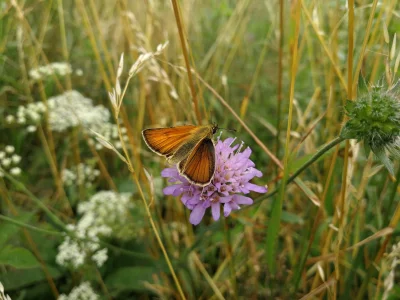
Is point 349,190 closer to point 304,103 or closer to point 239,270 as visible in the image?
point 239,270

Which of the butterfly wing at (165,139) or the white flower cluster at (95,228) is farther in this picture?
the white flower cluster at (95,228)

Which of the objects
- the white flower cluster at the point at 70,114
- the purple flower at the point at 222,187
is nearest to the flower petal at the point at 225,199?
the purple flower at the point at 222,187

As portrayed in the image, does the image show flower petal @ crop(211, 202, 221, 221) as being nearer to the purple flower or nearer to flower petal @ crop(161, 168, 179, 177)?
the purple flower

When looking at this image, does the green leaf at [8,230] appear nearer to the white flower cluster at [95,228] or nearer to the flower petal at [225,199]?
the white flower cluster at [95,228]

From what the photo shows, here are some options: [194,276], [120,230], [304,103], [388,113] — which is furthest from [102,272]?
[304,103]

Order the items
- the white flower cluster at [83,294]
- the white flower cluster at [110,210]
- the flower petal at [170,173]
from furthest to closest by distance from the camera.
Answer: the white flower cluster at [110,210], the white flower cluster at [83,294], the flower petal at [170,173]

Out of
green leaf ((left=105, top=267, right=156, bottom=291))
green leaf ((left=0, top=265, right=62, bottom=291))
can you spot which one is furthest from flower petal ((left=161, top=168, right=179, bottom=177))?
green leaf ((left=0, top=265, right=62, bottom=291))
